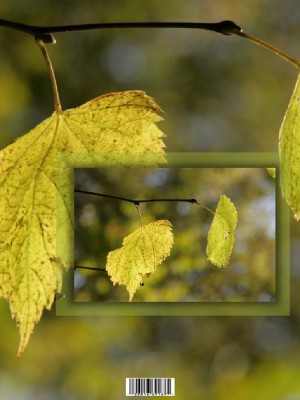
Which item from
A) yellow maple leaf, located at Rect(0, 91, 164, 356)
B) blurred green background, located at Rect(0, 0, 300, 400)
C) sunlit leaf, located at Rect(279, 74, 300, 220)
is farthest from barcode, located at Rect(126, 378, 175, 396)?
sunlit leaf, located at Rect(279, 74, 300, 220)

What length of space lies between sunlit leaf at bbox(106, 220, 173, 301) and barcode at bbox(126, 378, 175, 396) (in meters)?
0.10

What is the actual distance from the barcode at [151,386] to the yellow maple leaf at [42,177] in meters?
0.27

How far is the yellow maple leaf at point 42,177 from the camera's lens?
0.42 meters

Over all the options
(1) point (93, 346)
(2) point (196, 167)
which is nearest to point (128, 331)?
(1) point (93, 346)

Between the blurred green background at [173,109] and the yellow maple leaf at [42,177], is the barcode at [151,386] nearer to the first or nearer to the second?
the blurred green background at [173,109]

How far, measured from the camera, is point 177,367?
2.35 ft

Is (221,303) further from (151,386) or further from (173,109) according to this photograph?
(173,109)

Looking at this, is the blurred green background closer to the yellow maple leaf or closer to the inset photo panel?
the inset photo panel

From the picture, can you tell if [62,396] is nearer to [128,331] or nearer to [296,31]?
[128,331]

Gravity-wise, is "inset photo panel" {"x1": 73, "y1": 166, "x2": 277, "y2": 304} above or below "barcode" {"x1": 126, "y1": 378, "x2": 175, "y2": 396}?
above

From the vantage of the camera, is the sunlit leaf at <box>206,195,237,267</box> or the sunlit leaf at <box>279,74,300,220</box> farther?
the sunlit leaf at <box>206,195,237,267</box>

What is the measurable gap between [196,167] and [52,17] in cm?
24

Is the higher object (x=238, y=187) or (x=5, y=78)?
(x=5, y=78)

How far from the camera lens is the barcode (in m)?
0.71
